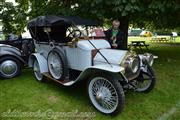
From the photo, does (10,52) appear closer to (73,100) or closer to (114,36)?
(73,100)

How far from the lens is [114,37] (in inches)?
263

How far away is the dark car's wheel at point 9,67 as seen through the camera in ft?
24.7

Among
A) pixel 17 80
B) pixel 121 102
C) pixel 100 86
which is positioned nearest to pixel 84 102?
pixel 100 86

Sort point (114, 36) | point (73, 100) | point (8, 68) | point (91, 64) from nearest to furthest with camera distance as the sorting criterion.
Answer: point (91, 64)
point (73, 100)
point (114, 36)
point (8, 68)

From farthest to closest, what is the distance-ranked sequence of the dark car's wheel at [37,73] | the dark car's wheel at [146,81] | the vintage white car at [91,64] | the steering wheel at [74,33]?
1. the dark car's wheel at [37,73]
2. the steering wheel at [74,33]
3. the dark car's wheel at [146,81]
4. the vintage white car at [91,64]

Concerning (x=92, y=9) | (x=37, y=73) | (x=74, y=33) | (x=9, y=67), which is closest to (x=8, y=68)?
(x=9, y=67)

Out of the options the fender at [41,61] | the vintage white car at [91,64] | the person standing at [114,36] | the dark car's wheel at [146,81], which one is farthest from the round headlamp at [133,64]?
the fender at [41,61]

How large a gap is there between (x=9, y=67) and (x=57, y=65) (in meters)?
1.90

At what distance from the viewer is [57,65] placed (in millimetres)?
6473

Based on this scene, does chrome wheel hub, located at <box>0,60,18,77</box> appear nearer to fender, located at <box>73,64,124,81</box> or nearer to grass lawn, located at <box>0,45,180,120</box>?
grass lawn, located at <box>0,45,180,120</box>

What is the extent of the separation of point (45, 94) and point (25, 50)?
2072 mm

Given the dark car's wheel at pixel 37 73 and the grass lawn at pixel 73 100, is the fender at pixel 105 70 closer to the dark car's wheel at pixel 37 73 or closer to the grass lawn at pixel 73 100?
the grass lawn at pixel 73 100

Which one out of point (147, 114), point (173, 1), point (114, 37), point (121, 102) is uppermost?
point (173, 1)

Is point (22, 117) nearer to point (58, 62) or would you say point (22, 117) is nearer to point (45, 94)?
point (45, 94)
